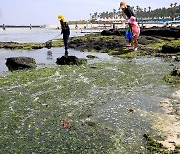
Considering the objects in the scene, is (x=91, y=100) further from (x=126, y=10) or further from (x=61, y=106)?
(x=126, y=10)

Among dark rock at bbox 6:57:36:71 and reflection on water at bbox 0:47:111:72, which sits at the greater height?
dark rock at bbox 6:57:36:71

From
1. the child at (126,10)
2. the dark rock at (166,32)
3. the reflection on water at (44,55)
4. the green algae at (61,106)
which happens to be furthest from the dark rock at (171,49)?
the dark rock at (166,32)

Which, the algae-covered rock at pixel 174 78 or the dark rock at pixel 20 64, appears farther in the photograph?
the dark rock at pixel 20 64

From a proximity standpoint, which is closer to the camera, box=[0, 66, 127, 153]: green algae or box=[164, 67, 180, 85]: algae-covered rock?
box=[0, 66, 127, 153]: green algae

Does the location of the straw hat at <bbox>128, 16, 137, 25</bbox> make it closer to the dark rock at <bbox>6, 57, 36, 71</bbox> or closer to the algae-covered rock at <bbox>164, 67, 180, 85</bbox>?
the dark rock at <bbox>6, 57, 36, 71</bbox>

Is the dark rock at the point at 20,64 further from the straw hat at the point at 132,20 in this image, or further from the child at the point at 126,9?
the straw hat at the point at 132,20

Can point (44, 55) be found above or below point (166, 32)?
below

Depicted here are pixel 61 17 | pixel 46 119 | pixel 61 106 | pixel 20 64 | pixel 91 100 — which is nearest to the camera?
pixel 46 119

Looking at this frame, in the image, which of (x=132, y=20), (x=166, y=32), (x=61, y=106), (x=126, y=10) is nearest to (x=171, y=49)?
(x=132, y=20)

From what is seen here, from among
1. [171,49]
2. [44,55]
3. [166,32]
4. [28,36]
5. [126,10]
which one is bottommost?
[44,55]

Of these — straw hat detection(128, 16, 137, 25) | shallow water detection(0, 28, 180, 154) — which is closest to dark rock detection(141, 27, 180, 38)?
straw hat detection(128, 16, 137, 25)

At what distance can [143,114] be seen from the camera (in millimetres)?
7332

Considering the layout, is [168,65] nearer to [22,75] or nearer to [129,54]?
[129,54]

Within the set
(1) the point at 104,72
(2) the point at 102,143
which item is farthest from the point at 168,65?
(2) the point at 102,143
